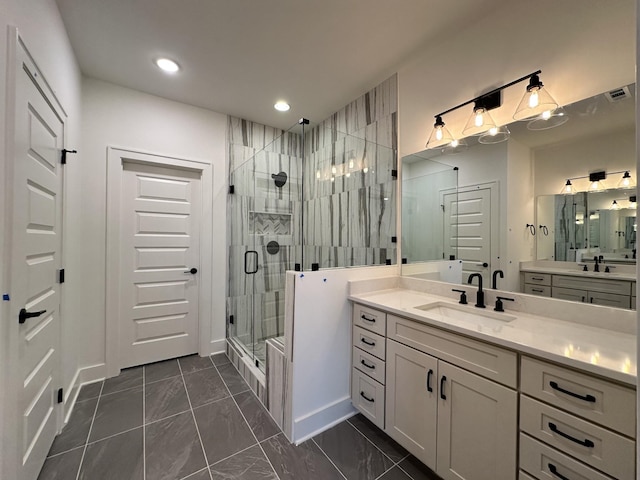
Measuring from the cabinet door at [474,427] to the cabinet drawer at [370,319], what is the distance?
15.7 inches

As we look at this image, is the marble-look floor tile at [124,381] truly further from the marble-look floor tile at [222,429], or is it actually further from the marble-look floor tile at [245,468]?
the marble-look floor tile at [245,468]

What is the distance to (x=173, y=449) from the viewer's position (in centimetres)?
156

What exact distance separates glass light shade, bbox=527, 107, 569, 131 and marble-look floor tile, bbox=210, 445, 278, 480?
244 cm

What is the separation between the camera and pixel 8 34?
103 cm

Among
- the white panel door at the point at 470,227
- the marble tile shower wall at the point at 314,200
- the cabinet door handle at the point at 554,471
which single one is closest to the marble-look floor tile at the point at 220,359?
the marble tile shower wall at the point at 314,200

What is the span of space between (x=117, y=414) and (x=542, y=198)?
319 cm

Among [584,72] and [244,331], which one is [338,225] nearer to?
[244,331]

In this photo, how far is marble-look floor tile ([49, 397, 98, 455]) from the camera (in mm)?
1580

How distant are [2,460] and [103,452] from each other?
70cm

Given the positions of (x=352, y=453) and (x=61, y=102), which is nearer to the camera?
(x=352, y=453)

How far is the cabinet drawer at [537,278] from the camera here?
56.0 inches

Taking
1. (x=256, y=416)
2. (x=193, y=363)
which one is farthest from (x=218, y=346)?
(x=256, y=416)

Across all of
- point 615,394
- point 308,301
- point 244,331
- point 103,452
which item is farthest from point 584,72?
point 103,452

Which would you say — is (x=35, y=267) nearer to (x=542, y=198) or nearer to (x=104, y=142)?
(x=104, y=142)
